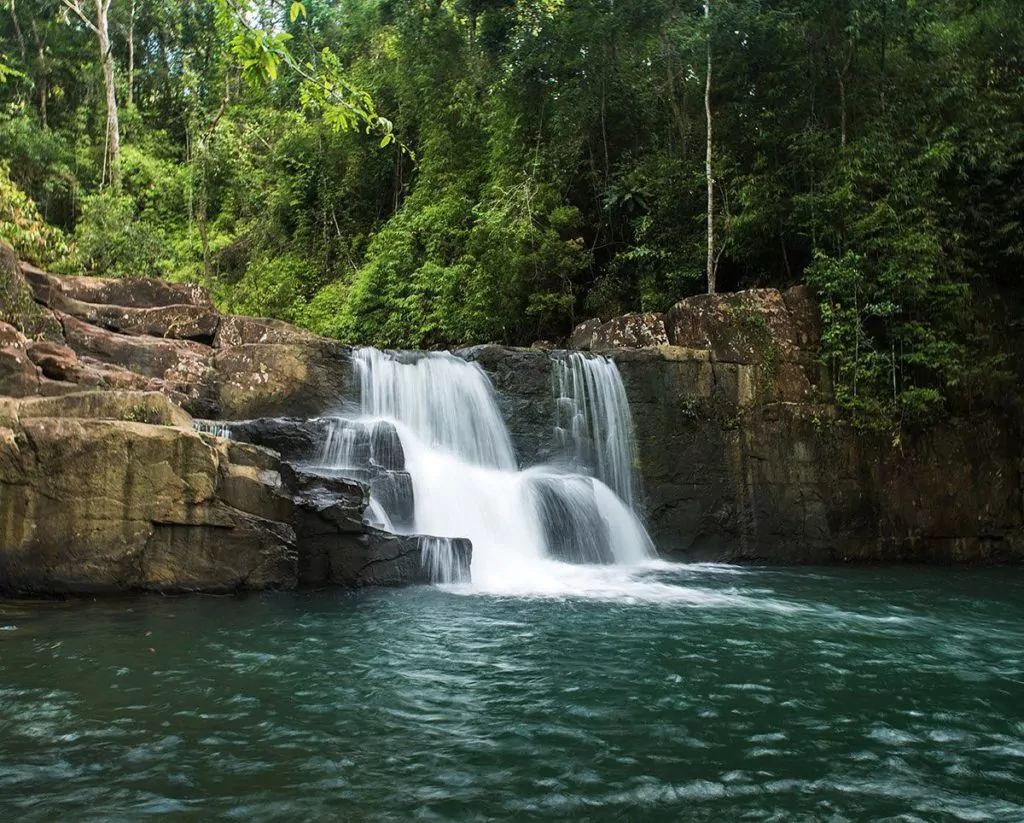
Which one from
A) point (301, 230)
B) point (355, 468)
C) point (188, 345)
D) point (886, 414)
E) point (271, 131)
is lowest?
point (355, 468)

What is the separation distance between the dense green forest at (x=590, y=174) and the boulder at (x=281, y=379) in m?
4.78

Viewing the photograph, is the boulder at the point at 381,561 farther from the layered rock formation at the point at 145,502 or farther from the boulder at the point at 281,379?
the boulder at the point at 281,379

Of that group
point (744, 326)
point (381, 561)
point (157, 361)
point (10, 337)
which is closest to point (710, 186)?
point (744, 326)

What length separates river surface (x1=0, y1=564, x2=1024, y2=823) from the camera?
11.9 feet

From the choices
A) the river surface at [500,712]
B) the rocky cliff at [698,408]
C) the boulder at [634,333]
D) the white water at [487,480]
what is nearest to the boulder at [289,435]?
the rocky cliff at [698,408]

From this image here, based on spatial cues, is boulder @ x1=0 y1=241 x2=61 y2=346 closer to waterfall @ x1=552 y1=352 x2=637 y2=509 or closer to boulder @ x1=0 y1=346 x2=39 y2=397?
boulder @ x1=0 y1=346 x2=39 y2=397

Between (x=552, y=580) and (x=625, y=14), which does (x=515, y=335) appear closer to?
(x=625, y=14)

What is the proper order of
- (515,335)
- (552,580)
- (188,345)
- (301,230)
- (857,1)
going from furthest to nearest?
(301,230), (515,335), (857,1), (188,345), (552,580)

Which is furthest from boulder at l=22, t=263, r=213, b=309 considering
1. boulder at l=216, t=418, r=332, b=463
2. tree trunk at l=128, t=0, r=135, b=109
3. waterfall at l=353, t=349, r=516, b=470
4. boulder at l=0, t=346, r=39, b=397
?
tree trunk at l=128, t=0, r=135, b=109

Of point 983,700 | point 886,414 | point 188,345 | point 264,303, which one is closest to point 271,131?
point 264,303

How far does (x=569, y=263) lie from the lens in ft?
53.5

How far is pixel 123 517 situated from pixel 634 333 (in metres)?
9.16

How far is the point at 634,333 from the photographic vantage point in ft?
47.0

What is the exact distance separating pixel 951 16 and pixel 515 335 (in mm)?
11728
